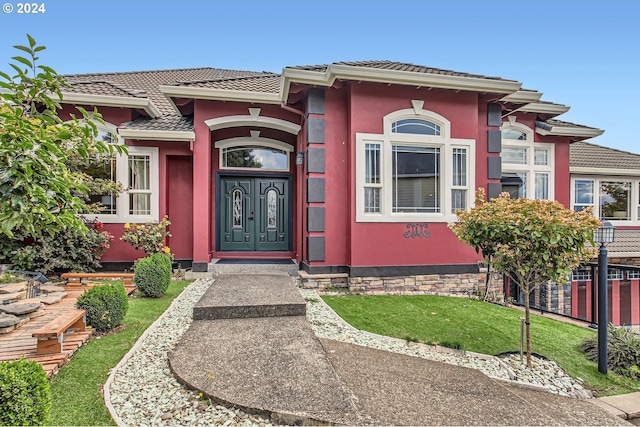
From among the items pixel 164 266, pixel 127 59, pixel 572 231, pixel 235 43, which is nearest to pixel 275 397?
pixel 572 231

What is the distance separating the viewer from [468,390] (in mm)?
3100

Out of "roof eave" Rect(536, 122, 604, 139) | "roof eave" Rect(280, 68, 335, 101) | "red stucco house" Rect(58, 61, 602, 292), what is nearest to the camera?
"roof eave" Rect(280, 68, 335, 101)

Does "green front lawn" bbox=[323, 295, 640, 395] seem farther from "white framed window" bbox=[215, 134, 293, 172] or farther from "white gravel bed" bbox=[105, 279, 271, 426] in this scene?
"white framed window" bbox=[215, 134, 293, 172]

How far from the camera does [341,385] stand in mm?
2801

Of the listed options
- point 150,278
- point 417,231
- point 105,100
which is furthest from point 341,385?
point 105,100

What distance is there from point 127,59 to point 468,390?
1594 cm

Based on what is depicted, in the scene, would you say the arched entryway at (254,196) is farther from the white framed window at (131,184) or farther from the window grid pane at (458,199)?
the window grid pane at (458,199)

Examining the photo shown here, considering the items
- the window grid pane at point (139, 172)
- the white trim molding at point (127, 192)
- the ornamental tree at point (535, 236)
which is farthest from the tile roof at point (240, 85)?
the ornamental tree at point (535, 236)

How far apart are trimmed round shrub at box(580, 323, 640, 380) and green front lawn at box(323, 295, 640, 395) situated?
153 mm

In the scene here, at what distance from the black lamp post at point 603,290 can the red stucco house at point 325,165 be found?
3205 millimetres

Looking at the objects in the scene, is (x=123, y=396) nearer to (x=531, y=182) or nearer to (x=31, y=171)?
(x=31, y=171)

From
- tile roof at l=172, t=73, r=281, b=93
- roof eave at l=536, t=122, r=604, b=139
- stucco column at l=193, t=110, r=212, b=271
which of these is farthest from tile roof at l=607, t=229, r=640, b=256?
stucco column at l=193, t=110, r=212, b=271

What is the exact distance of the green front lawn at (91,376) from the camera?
2.46 m

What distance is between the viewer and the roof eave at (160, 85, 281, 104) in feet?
24.3
